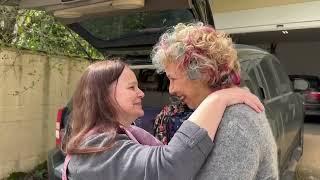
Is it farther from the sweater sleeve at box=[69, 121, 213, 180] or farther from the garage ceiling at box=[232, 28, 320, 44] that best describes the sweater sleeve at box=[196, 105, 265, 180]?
the garage ceiling at box=[232, 28, 320, 44]

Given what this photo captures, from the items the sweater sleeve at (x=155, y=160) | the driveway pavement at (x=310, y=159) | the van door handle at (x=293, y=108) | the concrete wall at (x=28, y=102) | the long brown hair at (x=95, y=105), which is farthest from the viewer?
the driveway pavement at (x=310, y=159)

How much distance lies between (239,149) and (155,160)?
0.89ft

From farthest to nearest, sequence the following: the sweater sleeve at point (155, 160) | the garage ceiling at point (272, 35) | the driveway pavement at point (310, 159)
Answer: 1. the garage ceiling at point (272, 35)
2. the driveway pavement at point (310, 159)
3. the sweater sleeve at point (155, 160)

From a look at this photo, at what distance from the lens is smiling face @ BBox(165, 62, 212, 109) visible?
5.33 feet

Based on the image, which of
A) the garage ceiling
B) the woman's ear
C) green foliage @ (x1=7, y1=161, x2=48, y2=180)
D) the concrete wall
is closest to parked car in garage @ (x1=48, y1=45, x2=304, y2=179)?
the woman's ear

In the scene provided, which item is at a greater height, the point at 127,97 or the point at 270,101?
the point at 127,97

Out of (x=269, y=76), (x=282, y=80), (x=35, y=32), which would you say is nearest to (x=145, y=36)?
(x=269, y=76)

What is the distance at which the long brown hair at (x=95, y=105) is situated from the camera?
1.67 meters

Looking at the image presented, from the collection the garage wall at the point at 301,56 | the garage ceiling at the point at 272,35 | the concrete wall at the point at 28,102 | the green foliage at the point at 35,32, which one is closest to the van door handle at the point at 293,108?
the green foliage at the point at 35,32

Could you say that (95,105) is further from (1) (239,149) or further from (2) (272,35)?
(2) (272,35)

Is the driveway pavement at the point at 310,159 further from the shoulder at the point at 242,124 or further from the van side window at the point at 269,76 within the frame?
the shoulder at the point at 242,124

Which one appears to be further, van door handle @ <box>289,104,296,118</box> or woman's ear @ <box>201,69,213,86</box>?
van door handle @ <box>289,104,296,118</box>

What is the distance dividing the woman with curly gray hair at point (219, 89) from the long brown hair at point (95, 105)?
0.65 ft

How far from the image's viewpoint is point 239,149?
148 cm
